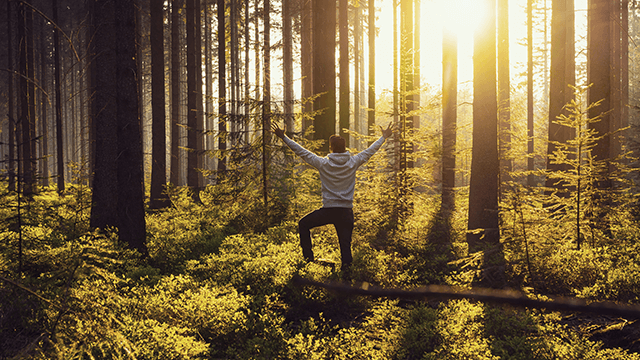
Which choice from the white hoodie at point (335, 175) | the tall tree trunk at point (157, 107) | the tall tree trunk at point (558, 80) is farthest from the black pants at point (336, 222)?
→ the tall tree trunk at point (157, 107)

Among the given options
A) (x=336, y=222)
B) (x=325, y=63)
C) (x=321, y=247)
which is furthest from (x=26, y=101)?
(x=325, y=63)

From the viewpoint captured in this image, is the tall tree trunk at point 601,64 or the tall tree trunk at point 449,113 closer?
the tall tree trunk at point 601,64

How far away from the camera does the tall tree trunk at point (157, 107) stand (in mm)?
13203

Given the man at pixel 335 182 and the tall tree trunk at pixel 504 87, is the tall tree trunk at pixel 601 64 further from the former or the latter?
the man at pixel 335 182

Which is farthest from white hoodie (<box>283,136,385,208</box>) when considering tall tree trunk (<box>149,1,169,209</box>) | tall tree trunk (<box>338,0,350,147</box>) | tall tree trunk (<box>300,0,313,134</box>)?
tall tree trunk (<box>300,0,313,134</box>)

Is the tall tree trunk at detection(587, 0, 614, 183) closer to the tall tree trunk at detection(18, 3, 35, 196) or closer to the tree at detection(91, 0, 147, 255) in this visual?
the tree at detection(91, 0, 147, 255)

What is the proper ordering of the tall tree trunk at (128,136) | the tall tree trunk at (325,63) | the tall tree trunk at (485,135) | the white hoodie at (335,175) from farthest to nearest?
the tall tree trunk at (325,63) → the tall tree trunk at (485,135) → the tall tree trunk at (128,136) → the white hoodie at (335,175)

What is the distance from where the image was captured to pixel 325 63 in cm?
1195

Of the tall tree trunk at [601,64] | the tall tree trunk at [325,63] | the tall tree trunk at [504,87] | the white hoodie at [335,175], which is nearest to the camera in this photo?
the white hoodie at [335,175]

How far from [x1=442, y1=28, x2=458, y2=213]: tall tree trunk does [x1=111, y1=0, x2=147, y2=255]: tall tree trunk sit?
9.04 meters

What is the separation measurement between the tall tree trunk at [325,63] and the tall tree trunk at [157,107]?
5525 millimetres

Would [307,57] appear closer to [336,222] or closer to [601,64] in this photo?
[601,64]

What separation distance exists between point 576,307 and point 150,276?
273 inches

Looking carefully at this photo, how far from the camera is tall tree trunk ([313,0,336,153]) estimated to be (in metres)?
11.9
